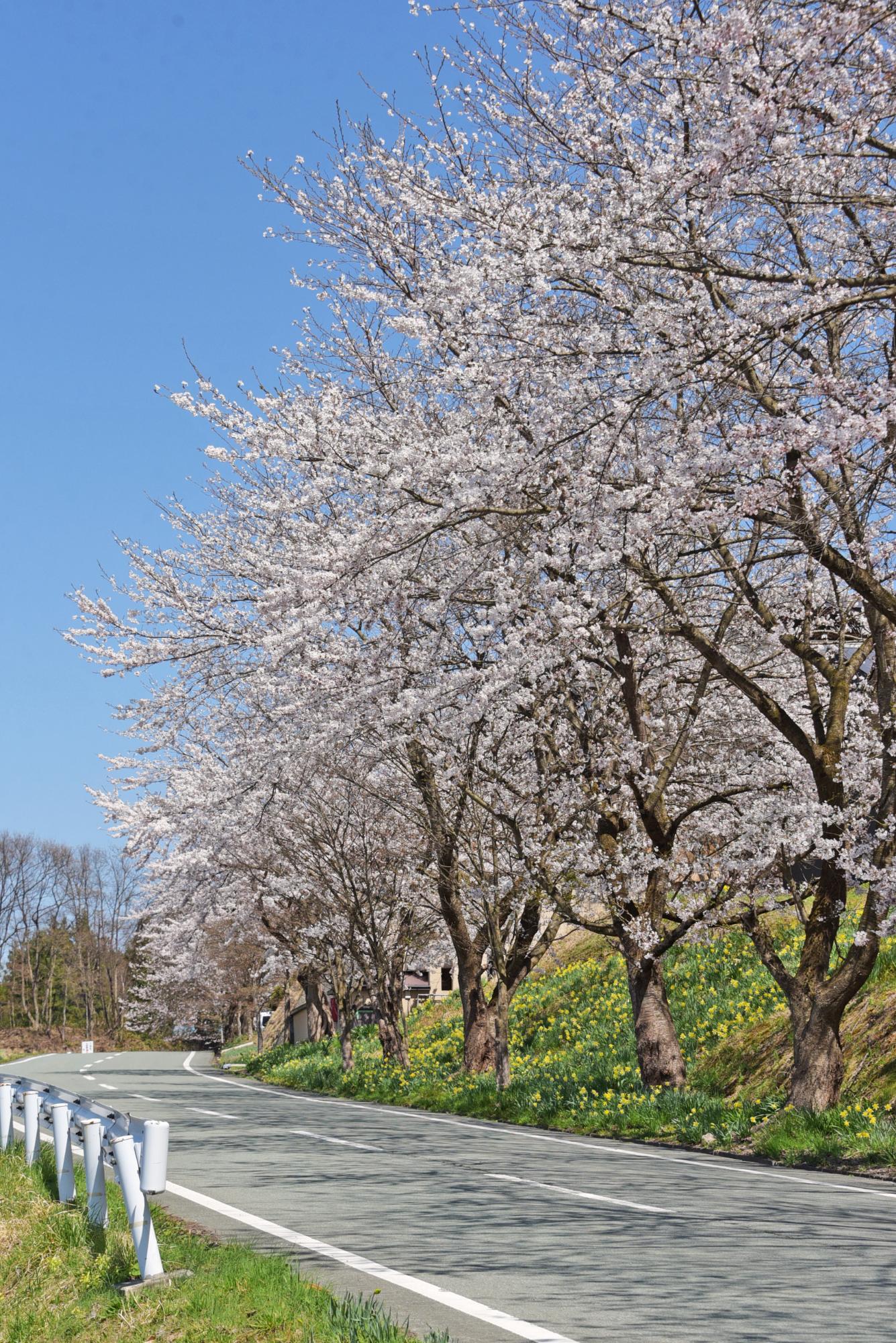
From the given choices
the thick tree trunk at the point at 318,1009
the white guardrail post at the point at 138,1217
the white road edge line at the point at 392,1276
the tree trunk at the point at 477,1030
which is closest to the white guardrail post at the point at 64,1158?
the white road edge line at the point at 392,1276

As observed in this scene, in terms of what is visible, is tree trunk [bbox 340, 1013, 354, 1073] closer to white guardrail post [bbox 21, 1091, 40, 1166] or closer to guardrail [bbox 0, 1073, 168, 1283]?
guardrail [bbox 0, 1073, 168, 1283]

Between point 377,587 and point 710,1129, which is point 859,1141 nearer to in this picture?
point 710,1129

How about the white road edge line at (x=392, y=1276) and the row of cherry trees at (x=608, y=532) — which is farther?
the row of cherry trees at (x=608, y=532)

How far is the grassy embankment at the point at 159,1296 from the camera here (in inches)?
211

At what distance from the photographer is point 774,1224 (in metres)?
7.81

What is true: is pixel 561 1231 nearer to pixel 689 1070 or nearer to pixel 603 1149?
pixel 603 1149

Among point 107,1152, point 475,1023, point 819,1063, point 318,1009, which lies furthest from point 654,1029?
point 318,1009

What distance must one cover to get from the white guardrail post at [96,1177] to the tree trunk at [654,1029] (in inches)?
373

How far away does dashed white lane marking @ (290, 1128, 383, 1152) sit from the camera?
13.1 meters

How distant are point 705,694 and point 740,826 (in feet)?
6.07

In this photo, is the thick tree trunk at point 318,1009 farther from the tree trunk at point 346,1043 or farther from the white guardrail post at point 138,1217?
the white guardrail post at point 138,1217

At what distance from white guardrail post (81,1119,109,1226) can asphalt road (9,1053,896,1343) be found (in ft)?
3.14

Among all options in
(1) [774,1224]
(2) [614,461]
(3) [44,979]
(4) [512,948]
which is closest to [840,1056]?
(1) [774,1224]

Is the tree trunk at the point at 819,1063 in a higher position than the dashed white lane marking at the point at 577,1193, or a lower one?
higher
